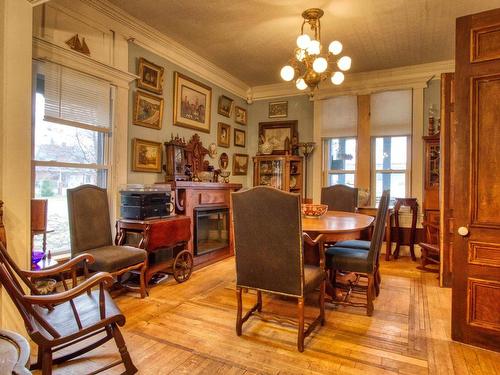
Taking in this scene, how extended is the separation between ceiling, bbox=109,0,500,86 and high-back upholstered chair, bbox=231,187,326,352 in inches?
85.4

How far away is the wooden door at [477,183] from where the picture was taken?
2039mm

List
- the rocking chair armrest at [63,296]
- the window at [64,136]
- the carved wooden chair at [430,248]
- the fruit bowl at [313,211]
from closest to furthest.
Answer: the rocking chair armrest at [63,296] → the window at [64,136] → the fruit bowl at [313,211] → the carved wooden chair at [430,248]

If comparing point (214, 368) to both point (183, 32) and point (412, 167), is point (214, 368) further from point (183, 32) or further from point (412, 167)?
point (412, 167)

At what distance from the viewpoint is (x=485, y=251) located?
2064 millimetres

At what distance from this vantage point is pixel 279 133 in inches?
222

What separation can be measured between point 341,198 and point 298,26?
216 cm

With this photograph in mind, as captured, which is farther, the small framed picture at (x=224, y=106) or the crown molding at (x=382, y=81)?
the small framed picture at (x=224, y=106)

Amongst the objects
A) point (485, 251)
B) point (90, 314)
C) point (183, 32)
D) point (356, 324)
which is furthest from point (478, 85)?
point (183, 32)

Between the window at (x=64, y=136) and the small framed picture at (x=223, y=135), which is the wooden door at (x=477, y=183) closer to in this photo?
the window at (x=64, y=136)

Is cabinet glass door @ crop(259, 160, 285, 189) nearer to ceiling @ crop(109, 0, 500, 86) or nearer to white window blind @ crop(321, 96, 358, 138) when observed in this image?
white window blind @ crop(321, 96, 358, 138)

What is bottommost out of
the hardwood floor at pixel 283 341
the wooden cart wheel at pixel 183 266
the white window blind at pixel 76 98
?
the hardwood floor at pixel 283 341

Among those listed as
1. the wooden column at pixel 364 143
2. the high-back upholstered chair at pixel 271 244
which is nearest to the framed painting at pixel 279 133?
the wooden column at pixel 364 143

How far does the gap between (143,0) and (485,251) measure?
3.59m

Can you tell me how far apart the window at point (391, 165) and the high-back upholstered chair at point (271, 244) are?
333cm
